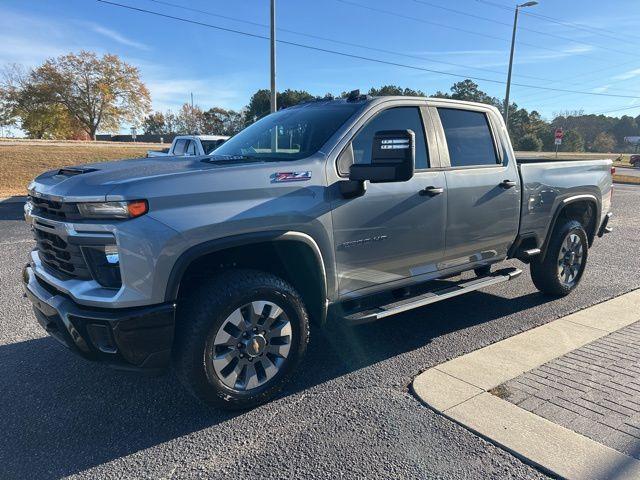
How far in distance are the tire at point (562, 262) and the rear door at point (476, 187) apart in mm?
723

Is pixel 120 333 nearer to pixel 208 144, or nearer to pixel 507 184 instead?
pixel 507 184

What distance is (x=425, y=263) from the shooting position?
405cm

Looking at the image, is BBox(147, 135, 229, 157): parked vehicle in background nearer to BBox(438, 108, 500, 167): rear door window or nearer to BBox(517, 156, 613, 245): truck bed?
BBox(438, 108, 500, 167): rear door window

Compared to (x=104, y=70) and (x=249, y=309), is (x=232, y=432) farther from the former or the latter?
(x=104, y=70)

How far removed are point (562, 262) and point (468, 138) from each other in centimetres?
197

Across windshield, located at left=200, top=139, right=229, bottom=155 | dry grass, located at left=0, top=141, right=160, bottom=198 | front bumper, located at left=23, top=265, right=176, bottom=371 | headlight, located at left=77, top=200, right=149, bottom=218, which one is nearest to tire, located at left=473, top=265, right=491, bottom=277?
front bumper, located at left=23, top=265, right=176, bottom=371

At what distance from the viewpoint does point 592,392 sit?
3.36m

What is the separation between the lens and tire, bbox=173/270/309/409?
9.39 feet

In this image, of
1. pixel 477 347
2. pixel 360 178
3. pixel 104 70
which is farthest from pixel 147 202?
pixel 104 70

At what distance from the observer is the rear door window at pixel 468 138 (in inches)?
168

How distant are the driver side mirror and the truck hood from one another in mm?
1022

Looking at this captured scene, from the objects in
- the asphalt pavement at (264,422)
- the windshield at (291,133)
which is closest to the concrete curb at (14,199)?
the asphalt pavement at (264,422)

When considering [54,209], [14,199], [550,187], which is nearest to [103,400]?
[54,209]

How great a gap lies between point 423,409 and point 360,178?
1572 millimetres
